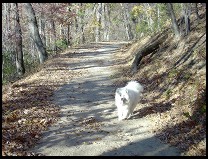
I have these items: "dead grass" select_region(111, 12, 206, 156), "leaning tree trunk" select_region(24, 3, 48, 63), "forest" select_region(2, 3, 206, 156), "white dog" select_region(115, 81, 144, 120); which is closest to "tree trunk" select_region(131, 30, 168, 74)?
"forest" select_region(2, 3, 206, 156)

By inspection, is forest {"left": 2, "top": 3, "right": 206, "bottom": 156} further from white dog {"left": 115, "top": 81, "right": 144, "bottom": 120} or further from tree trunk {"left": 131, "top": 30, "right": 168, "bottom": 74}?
white dog {"left": 115, "top": 81, "right": 144, "bottom": 120}

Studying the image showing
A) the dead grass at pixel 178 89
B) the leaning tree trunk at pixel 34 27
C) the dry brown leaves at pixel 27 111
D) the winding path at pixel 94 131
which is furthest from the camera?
the leaning tree trunk at pixel 34 27

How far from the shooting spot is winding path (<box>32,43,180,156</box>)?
9883 millimetres

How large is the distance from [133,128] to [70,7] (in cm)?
2825

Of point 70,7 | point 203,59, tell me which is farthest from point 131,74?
point 70,7

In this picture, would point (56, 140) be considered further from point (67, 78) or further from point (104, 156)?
point (67, 78)

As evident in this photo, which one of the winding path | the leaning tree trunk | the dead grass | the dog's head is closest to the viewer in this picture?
the winding path

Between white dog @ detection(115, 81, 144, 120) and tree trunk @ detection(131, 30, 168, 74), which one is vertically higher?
tree trunk @ detection(131, 30, 168, 74)

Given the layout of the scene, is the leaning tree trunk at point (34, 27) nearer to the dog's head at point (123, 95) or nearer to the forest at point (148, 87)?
the forest at point (148, 87)

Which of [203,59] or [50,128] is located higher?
[203,59]

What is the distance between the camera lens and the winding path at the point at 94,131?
9.88 metres

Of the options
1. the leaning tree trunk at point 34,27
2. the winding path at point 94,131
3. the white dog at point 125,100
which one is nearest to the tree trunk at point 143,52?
the winding path at point 94,131

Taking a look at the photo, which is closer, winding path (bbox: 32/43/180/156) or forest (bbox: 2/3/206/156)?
winding path (bbox: 32/43/180/156)

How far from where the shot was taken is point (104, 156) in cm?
948
